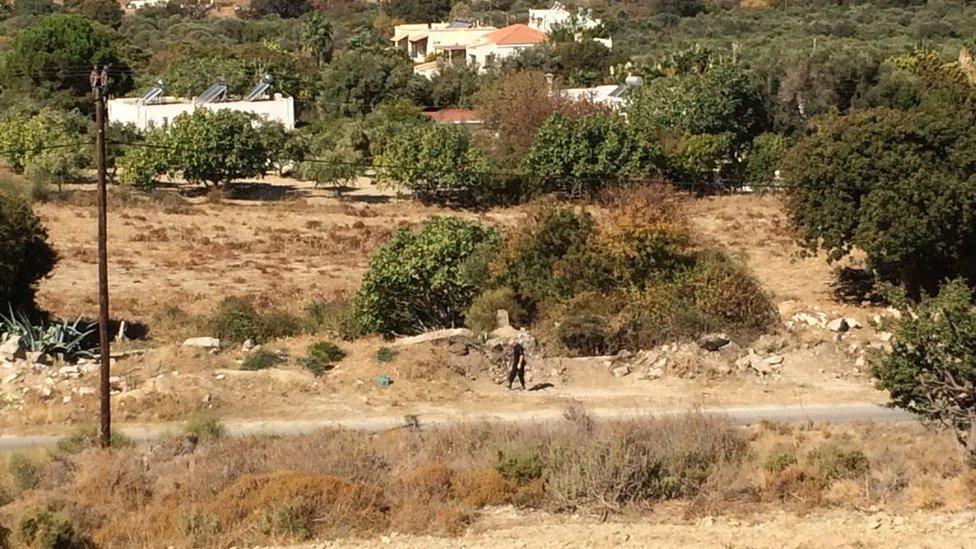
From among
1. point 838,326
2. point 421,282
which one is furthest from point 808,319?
point 421,282

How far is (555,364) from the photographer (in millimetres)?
26766

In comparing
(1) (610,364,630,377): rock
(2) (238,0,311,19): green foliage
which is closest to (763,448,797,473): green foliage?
(1) (610,364,630,377): rock

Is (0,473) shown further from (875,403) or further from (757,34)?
(757,34)

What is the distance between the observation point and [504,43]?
98.8 m

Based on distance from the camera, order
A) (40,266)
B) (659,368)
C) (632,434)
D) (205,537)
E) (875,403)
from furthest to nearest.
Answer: (40,266) < (659,368) < (875,403) < (632,434) < (205,537)

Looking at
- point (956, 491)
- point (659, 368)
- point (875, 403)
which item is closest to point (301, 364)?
point (659, 368)

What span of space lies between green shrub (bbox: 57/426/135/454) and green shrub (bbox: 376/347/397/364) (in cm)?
649

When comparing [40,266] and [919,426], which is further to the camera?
[40,266]

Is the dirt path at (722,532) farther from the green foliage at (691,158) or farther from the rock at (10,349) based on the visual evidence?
the green foliage at (691,158)

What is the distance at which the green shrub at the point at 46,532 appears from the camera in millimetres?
15041

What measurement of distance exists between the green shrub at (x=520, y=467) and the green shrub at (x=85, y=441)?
642cm

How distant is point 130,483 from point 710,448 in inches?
331

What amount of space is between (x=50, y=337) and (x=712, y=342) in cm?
1407

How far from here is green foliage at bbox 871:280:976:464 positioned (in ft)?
62.7
